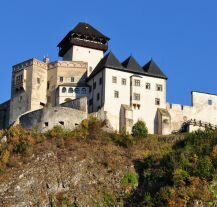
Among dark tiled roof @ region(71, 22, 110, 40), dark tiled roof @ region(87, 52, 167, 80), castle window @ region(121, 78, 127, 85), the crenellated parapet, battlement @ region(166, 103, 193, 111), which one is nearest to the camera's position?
castle window @ region(121, 78, 127, 85)

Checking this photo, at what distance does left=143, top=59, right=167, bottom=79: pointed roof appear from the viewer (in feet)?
229

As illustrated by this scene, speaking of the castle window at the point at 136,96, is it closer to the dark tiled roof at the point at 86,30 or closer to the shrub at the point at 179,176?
the dark tiled roof at the point at 86,30

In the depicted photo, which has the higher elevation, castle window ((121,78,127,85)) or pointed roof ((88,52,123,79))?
pointed roof ((88,52,123,79))

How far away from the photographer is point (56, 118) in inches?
2530

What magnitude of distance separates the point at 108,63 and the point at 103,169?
14.5 meters

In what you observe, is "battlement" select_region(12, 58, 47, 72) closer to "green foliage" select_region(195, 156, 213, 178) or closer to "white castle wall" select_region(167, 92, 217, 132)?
"white castle wall" select_region(167, 92, 217, 132)

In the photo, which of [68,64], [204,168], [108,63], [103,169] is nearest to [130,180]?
[103,169]

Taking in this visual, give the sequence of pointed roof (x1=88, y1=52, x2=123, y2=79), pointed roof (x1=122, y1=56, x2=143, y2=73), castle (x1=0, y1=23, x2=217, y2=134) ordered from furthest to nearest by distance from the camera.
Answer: pointed roof (x1=122, y1=56, x2=143, y2=73)
pointed roof (x1=88, y1=52, x2=123, y2=79)
castle (x1=0, y1=23, x2=217, y2=134)

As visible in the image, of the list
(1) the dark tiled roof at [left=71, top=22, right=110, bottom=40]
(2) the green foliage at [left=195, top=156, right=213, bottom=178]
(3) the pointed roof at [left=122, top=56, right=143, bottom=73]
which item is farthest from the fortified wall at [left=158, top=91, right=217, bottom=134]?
(2) the green foliage at [left=195, top=156, right=213, bottom=178]

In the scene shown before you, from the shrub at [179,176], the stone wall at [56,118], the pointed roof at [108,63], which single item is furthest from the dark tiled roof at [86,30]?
the shrub at [179,176]

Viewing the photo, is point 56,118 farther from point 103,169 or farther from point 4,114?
point 4,114

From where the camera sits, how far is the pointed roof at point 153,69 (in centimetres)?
6975

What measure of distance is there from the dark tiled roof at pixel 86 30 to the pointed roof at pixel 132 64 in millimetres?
6394

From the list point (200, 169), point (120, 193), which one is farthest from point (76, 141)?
point (200, 169)
